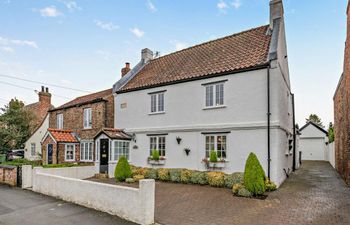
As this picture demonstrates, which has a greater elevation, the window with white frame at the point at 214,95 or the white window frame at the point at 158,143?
the window with white frame at the point at 214,95

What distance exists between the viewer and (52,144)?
20109 millimetres

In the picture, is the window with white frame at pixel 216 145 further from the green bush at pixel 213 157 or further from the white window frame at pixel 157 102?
the white window frame at pixel 157 102

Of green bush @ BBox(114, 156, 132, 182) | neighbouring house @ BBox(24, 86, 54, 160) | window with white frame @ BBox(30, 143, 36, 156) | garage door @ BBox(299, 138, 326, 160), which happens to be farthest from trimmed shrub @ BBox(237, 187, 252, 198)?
garage door @ BBox(299, 138, 326, 160)

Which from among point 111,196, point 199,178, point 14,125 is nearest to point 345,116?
point 199,178

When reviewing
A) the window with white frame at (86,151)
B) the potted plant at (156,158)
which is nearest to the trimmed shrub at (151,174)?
the potted plant at (156,158)

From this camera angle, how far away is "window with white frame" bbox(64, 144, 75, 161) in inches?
811

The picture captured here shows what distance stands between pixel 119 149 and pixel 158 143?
298 centimetres

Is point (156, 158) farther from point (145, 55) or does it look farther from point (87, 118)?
point (145, 55)

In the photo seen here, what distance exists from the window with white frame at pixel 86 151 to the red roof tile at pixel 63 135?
849mm

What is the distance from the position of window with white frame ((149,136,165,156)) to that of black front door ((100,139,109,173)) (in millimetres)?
3417

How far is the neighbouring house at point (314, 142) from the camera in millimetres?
34219

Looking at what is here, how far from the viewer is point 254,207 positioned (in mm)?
9234

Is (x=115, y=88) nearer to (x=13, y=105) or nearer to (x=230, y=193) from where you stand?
(x=230, y=193)

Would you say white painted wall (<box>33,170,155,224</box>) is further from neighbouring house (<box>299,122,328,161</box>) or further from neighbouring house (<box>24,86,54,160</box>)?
neighbouring house (<box>299,122,328,161</box>)
